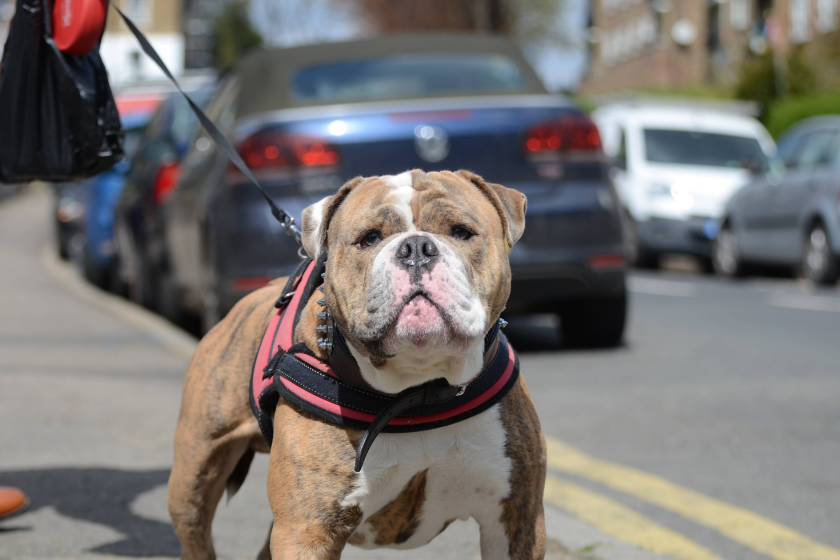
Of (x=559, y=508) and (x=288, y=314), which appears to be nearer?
(x=288, y=314)

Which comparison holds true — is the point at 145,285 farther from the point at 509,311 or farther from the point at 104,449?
the point at 104,449

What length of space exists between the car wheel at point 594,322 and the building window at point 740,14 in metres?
33.4

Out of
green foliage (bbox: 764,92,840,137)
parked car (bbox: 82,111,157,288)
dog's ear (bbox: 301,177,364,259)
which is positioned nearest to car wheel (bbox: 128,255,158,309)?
parked car (bbox: 82,111,157,288)

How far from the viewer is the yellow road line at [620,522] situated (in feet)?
12.2

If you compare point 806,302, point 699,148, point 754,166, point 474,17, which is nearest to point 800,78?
point 699,148

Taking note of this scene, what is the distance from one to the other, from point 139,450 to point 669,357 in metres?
3.79

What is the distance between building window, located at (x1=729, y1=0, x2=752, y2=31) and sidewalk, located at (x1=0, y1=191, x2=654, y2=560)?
32.9 m

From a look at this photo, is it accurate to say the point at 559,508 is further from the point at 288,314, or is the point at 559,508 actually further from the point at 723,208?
the point at 723,208

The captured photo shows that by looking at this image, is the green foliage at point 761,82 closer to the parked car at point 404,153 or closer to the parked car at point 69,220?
the parked car at point 69,220

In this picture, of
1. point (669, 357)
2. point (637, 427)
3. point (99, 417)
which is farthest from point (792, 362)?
point (99, 417)

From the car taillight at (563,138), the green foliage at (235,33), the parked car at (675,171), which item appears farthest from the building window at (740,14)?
the green foliage at (235,33)

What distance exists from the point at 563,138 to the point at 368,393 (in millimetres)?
4350

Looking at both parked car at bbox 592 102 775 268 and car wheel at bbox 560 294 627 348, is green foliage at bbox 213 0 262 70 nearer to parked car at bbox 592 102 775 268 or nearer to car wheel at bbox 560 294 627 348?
parked car at bbox 592 102 775 268

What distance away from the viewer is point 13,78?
3979 millimetres
